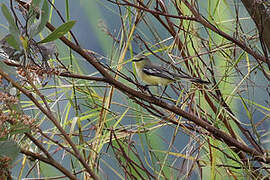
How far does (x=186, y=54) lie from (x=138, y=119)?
0.79 feet

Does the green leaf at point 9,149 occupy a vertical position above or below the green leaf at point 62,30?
below

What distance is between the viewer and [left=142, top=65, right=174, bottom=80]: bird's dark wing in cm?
134

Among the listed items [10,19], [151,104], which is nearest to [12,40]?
[10,19]

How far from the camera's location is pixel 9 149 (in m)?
0.51

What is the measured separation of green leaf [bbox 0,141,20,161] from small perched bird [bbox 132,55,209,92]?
0.75 metres

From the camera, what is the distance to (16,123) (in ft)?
1.71

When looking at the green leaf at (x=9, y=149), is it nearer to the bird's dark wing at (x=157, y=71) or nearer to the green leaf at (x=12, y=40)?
the green leaf at (x=12, y=40)

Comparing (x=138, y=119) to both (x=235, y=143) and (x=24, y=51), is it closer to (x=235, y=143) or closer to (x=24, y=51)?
(x=235, y=143)

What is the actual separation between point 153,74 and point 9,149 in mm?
999

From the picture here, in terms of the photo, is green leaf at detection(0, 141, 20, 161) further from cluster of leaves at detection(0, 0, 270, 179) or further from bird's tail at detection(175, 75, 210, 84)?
bird's tail at detection(175, 75, 210, 84)

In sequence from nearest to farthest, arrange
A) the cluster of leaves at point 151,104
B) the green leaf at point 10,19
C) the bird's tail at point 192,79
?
Answer: 1. the green leaf at point 10,19
2. the cluster of leaves at point 151,104
3. the bird's tail at point 192,79

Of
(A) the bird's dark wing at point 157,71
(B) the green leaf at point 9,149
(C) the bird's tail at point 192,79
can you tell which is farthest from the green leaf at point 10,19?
(A) the bird's dark wing at point 157,71

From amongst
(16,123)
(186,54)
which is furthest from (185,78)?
(16,123)

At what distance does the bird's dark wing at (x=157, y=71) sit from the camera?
134 centimetres
